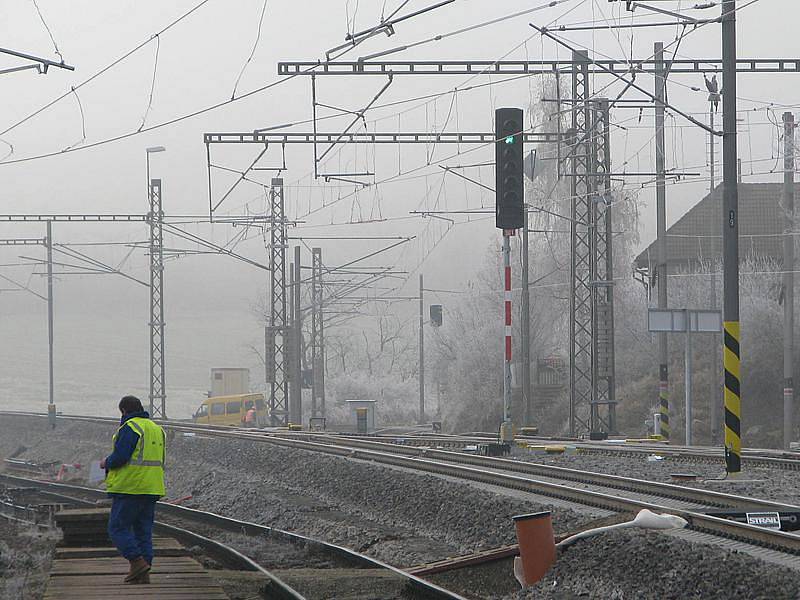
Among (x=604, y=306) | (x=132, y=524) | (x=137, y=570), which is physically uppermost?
(x=604, y=306)

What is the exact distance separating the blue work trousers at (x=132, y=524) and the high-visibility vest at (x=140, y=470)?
0.27 feet

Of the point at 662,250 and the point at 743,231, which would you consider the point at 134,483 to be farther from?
the point at 743,231

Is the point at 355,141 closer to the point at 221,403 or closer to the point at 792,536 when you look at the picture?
the point at 792,536

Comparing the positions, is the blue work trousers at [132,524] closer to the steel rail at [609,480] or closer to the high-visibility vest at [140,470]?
the high-visibility vest at [140,470]

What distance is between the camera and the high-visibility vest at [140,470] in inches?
391

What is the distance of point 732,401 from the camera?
54.1 feet

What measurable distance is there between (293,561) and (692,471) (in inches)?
292

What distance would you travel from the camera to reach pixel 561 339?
64938 mm

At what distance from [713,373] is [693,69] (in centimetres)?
1103

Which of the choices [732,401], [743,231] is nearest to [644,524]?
[732,401]

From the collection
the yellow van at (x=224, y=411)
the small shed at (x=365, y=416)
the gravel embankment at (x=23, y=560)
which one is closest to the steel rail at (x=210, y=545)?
the gravel embankment at (x=23, y=560)

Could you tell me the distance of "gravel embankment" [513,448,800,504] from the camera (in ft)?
49.0

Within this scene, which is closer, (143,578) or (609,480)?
(143,578)

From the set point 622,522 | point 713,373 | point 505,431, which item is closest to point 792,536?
point 622,522
